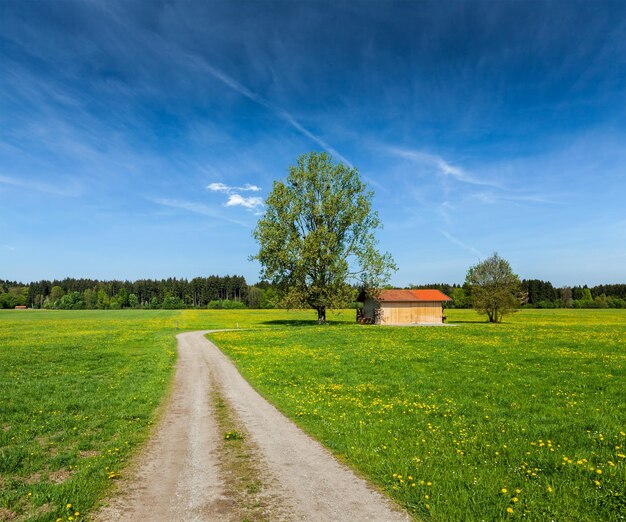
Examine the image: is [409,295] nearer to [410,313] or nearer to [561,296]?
[410,313]

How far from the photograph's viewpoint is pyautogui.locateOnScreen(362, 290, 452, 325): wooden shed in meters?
63.3

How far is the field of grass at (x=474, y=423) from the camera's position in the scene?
6.97 metres

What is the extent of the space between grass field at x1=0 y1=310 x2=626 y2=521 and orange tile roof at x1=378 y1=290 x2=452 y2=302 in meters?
38.4

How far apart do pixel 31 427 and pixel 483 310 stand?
7093 centimetres

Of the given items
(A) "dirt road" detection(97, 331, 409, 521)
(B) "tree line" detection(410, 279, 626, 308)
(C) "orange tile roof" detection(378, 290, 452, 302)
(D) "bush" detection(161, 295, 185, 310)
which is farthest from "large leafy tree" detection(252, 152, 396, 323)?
(D) "bush" detection(161, 295, 185, 310)

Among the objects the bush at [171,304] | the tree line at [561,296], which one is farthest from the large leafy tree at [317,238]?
the bush at [171,304]

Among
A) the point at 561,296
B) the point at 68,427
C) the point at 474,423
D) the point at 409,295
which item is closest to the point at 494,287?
the point at 409,295

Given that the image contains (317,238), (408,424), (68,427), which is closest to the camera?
(408,424)

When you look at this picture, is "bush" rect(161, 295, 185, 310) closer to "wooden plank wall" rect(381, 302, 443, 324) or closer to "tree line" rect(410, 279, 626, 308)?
"tree line" rect(410, 279, 626, 308)

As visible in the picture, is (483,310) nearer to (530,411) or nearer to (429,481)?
(530,411)

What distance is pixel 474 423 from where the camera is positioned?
1152 centimetres

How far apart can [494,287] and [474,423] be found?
6250 centimetres

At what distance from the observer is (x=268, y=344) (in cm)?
3394

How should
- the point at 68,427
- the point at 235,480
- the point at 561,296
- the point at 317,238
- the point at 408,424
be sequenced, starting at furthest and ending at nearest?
the point at 561,296
the point at 317,238
the point at 68,427
the point at 408,424
the point at 235,480
